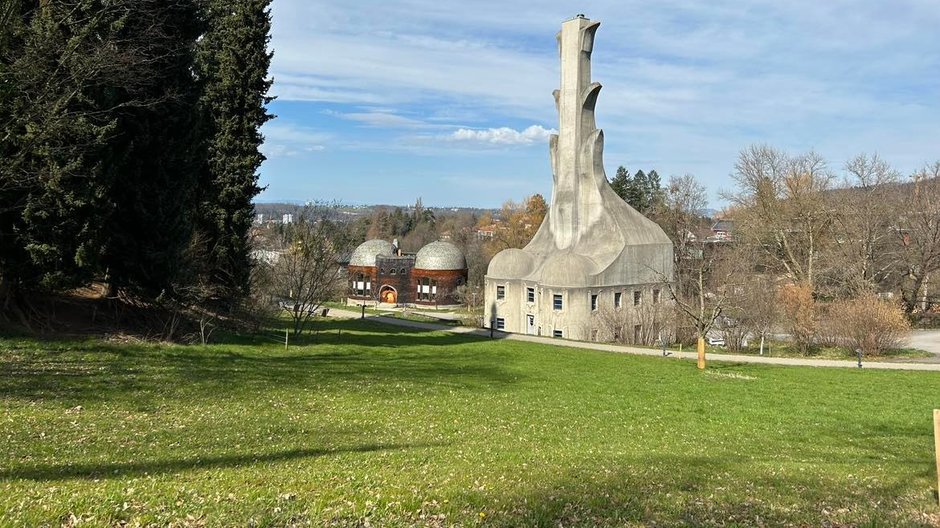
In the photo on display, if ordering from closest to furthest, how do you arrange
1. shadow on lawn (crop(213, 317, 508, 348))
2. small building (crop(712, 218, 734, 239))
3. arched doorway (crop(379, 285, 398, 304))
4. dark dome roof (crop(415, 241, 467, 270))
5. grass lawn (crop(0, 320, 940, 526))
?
1. grass lawn (crop(0, 320, 940, 526))
2. shadow on lawn (crop(213, 317, 508, 348))
3. small building (crop(712, 218, 734, 239))
4. dark dome roof (crop(415, 241, 467, 270))
5. arched doorway (crop(379, 285, 398, 304))

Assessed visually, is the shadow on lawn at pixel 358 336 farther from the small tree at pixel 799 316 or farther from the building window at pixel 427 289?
the building window at pixel 427 289

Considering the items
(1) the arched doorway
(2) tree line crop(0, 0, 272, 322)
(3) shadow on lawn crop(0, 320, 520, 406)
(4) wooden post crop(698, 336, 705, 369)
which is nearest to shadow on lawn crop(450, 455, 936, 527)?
(3) shadow on lawn crop(0, 320, 520, 406)

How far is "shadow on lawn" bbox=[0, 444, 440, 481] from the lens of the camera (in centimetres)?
806

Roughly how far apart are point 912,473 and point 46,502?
1162 centimetres

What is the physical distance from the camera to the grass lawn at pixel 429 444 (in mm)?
7258

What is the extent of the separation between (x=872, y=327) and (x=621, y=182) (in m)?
48.2

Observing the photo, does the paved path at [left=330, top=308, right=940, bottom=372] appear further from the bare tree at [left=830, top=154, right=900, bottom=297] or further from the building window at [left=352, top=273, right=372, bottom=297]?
the building window at [left=352, top=273, right=372, bottom=297]

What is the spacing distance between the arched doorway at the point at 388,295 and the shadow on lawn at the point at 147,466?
6636 cm

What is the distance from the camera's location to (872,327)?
34.0 meters

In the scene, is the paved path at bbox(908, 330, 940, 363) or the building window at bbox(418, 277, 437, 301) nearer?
the paved path at bbox(908, 330, 940, 363)

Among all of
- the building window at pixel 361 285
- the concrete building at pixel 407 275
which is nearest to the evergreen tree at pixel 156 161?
the concrete building at pixel 407 275

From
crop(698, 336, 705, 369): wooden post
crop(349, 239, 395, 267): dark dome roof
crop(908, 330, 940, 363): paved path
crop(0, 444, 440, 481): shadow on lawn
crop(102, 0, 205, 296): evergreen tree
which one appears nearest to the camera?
crop(0, 444, 440, 481): shadow on lawn

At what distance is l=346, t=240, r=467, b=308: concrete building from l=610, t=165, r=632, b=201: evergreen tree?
2039cm

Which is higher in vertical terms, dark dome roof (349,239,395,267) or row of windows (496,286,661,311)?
dark dome roof (349,239,395,267)
